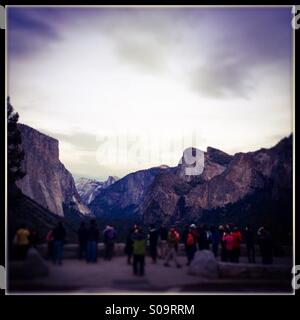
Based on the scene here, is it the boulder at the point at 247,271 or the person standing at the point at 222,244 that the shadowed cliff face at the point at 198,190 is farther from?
the boulder at the point at 247,271

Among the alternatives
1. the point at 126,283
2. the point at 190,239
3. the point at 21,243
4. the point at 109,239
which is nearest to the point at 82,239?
the point at 109,239

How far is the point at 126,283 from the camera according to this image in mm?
16078

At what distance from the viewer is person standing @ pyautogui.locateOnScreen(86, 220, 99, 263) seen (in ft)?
60.8

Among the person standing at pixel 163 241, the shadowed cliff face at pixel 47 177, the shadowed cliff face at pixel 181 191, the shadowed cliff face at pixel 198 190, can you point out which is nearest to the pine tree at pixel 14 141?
the person standing at pixel 163 241

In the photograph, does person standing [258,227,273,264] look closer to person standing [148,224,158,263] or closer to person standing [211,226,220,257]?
person standing [211,226,220,257]

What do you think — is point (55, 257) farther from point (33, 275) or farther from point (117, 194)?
point (117, 194)

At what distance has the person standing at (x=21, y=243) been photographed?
16.6m

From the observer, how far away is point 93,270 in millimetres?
17234

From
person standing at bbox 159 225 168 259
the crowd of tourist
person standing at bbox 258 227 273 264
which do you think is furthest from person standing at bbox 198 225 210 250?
person standing at bbox 258 227 273 264

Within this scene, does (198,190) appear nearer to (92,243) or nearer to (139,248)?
(92,243)

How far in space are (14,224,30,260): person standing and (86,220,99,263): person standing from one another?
2620 mm

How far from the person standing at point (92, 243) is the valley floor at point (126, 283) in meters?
1.00
